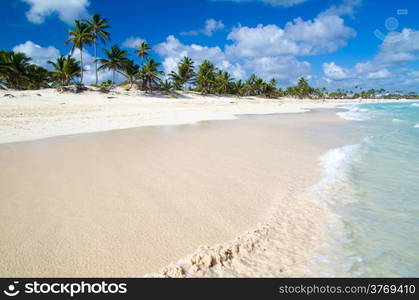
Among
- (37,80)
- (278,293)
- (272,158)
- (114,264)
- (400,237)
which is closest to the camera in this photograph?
(278,293)

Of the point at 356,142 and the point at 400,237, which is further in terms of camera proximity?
the point at 356,142

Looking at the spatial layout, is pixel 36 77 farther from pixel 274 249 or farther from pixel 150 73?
pixel 274 249

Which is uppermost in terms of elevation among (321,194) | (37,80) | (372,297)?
(37,80)

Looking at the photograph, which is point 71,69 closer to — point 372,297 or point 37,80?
point 37,80

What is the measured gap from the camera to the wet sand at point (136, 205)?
2625mm

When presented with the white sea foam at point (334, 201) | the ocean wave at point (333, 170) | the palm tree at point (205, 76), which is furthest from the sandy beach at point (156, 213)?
the palm tree at point (205, 76)

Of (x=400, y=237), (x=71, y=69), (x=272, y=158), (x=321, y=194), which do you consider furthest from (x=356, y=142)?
(x=71, y=69)

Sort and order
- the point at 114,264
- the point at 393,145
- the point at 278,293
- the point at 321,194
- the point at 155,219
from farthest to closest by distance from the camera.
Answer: the point at 393,145
the point at 321,194
the point at 155,219
the point at 114,264
the point at 278,293

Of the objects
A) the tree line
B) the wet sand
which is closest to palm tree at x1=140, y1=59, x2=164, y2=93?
the tree line

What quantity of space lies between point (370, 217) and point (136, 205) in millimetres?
3734

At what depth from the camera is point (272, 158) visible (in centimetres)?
675

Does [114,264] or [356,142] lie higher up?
[356,142]

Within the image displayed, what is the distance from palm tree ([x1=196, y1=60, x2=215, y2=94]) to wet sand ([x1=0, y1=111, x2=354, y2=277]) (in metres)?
49.1

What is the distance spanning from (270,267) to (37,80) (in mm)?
54170
